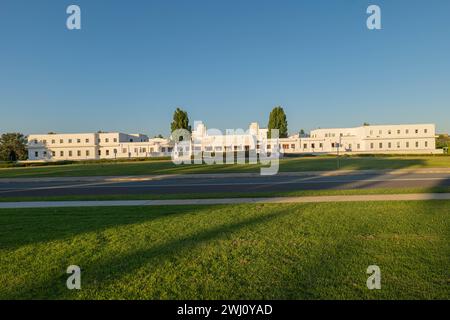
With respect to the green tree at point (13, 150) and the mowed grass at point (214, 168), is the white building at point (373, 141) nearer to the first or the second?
the mowed grass at point (214, 168)

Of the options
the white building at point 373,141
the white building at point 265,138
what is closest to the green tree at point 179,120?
the white building at point 373,141

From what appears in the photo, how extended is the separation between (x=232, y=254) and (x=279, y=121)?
68943mm

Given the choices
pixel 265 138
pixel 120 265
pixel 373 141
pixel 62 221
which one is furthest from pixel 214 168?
pixel 373 141

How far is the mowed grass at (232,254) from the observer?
352 centimetres

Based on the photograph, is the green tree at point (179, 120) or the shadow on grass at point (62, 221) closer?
the shadow on grass at point (62, 221)

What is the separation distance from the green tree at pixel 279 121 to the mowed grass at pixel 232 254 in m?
63.9

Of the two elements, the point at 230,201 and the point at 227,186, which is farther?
the point at 227,186

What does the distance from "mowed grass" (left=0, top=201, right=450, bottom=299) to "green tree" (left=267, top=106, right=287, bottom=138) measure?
2517 inches

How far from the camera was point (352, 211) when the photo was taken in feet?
25.2

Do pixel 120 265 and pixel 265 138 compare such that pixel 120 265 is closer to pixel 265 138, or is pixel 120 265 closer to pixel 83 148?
pixel 265 138

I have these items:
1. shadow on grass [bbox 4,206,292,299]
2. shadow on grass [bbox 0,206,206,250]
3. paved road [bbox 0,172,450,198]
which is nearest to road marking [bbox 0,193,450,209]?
shadow on grass [bbox 0,206,206,250]

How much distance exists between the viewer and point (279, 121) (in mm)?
70875

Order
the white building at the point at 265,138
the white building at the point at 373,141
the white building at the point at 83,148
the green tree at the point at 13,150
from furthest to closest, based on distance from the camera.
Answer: the green tree at the point at 13,150, the white building at the point at 83,148, the white building at the point at 265,138, the white building at the point at 373,141
